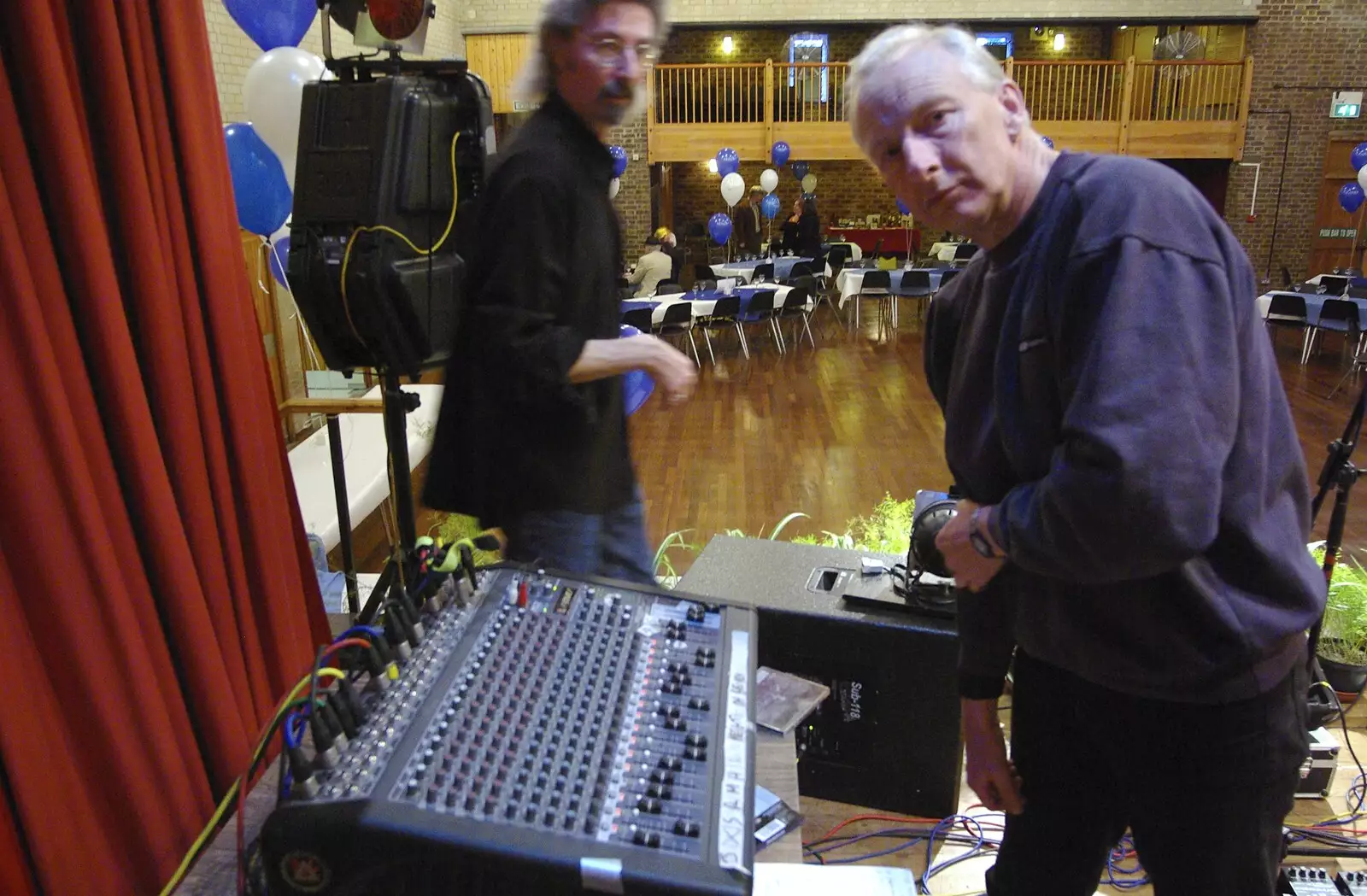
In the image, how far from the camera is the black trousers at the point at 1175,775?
1070mm

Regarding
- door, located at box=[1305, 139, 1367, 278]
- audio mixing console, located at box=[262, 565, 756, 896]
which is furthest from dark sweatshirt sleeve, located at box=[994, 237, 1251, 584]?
door, located at box=[1305, 139, 1367, 278]

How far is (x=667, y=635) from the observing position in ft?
3.65

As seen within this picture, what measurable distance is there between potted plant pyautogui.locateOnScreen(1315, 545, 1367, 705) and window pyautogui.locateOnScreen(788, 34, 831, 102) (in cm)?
1179

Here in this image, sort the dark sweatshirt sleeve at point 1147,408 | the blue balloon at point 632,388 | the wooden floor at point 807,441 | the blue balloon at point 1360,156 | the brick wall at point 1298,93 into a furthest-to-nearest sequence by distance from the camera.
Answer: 1. the brick wall at point 1298,93
2. the blue balloon at point 1360,156
3. the wooden floor at point 807,441
4. the blue balloon at point 632,388
5. the dark sweatshirt sleeve at point 1147,408

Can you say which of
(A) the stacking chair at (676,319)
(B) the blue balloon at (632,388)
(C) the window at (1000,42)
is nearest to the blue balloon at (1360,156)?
(C) the window at (1000,42)

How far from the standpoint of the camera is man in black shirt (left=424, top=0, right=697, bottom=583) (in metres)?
1.35

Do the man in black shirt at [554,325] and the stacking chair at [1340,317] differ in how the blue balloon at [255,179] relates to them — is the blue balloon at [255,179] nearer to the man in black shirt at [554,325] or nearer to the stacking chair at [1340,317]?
the man in black shirt at [554,325]

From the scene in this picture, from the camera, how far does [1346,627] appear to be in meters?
2.76

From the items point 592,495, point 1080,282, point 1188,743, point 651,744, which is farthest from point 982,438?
point 592,495

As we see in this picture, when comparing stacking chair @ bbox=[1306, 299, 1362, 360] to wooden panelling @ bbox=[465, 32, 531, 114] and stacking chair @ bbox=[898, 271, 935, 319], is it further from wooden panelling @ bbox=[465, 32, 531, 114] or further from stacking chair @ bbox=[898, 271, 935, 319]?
wooden panelling @ bbox=[465, 32, 531, 114]

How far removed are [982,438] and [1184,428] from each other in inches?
11.6

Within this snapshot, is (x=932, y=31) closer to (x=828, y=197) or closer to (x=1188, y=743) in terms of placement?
(x=1188, y=743)

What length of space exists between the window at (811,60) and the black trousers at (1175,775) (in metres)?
13.2

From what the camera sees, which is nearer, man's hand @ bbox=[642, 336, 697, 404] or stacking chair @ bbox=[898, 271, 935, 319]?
man's hand @ bbox=[642, 336, 697, 404]
